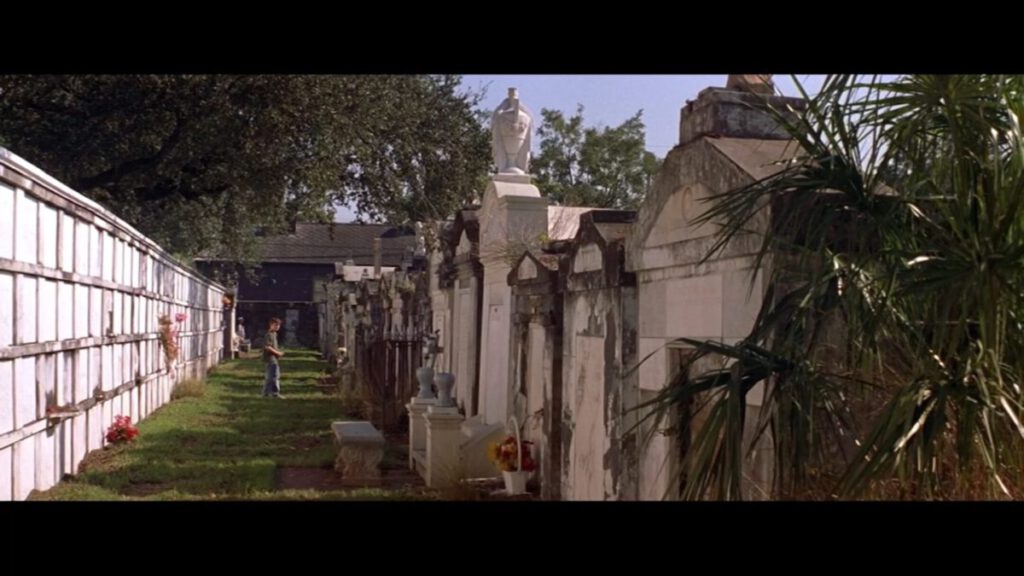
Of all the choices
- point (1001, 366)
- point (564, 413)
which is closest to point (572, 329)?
point (564, 413)

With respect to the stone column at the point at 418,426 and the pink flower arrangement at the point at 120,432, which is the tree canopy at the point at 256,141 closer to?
the pink flower arrangement at the point at 120,432

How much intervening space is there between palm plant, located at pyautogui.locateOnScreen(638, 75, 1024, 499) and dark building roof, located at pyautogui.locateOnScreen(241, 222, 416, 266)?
46.3m

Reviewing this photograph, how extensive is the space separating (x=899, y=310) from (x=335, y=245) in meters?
53.3

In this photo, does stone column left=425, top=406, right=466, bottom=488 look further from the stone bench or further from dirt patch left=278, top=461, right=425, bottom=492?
the stone bench

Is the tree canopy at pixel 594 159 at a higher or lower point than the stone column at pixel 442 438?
higher

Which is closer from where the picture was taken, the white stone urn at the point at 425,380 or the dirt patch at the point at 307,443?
the white stone urn at the point at 425,380

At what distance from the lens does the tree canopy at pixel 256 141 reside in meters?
16.1

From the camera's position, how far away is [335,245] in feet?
184

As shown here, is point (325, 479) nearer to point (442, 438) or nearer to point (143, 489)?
point (442, 438)

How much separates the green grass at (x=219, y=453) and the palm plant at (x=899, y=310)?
6.62 meters

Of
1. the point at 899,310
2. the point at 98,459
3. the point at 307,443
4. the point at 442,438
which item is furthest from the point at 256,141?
the point at 899,310

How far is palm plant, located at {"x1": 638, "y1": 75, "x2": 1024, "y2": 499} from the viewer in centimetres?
323

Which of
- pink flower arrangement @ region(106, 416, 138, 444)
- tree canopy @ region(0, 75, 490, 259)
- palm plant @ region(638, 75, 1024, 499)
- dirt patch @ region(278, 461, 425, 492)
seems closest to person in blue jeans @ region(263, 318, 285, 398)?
tree canopy @ region(0, 75, 490, 259)

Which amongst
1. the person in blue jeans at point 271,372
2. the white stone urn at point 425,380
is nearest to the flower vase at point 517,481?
the white stone urn at point 425,380
